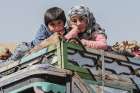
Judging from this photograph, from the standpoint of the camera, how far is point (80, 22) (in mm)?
9289

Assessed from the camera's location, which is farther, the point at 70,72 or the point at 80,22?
the point at 80,22

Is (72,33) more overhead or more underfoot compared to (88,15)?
more underfoot

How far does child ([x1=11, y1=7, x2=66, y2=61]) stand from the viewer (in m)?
9.23

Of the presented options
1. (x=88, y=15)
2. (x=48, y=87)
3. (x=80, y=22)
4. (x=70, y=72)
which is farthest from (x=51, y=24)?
(x=48, y=87)

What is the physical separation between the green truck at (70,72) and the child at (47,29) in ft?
0.84

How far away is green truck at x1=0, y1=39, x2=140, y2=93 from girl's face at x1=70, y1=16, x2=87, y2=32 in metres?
0.63

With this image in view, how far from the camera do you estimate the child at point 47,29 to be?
923 cm

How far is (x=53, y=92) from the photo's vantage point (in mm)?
7898

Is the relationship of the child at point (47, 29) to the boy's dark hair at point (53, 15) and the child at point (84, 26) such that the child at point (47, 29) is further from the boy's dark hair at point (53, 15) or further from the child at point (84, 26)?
the child at point (84, 26)

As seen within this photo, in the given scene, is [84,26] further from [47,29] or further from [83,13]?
[47,29]

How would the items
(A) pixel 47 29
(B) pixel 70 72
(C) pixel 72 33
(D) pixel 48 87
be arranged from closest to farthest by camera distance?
(D) pixel 48 87 → (B) pixel 70 72 → (C) pixel 72 33 → (A) pixel 47 29

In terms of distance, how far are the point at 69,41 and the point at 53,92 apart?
2.52ft

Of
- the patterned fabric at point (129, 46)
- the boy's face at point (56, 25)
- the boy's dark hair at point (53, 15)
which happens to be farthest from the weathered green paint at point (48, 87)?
the patterned fabric at point (129, 46)

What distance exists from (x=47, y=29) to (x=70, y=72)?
4.96 feet
